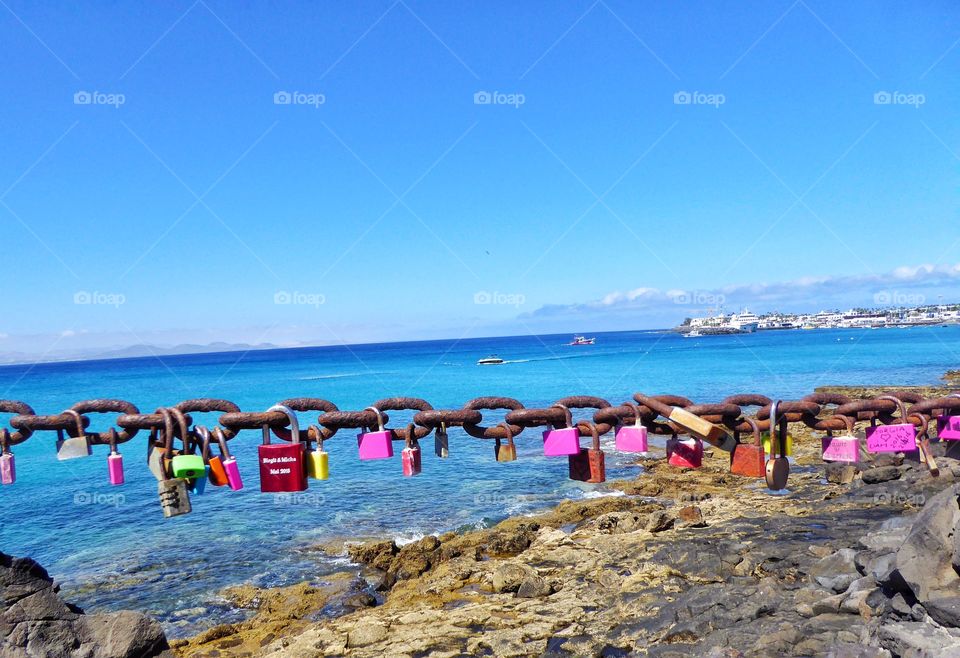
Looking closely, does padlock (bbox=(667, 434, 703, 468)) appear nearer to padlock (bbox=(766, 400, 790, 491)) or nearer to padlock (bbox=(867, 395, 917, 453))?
padlock (bbox=(766, 400, 790, 491))

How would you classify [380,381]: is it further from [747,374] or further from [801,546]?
[801,546]

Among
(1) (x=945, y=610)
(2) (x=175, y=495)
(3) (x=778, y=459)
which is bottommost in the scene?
(1) (x=945, y=610)

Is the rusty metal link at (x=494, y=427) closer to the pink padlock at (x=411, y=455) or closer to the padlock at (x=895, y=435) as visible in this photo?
the pink padlock at (x=411, y=455)

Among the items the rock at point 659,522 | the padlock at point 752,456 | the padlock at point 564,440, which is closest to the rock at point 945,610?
the padlock at point 752,456

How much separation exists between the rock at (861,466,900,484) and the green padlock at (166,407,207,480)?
19.7m

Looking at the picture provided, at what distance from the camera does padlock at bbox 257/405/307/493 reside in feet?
9.46

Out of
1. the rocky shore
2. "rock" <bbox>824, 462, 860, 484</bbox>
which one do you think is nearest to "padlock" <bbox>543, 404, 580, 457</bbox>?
the rocky shore

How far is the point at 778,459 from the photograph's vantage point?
3.00 meters

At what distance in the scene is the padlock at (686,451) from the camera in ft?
10.2

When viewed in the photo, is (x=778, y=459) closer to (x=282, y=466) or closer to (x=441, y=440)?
(x=441, y=440)

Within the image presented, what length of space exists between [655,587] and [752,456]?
31.4 feet

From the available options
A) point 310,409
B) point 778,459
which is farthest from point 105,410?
point 778,459

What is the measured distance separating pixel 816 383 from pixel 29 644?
219ft

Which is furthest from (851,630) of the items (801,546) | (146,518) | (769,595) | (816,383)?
(816,383)
